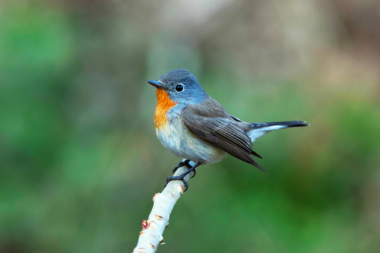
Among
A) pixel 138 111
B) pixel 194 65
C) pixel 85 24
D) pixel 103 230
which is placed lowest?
pixel 103 230

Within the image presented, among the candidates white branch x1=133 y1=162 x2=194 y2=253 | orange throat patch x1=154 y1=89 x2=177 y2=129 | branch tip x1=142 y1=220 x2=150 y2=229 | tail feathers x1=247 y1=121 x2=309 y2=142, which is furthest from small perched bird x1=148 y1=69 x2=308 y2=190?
branch tip x1=142 y1=220 x2=150 y2=229

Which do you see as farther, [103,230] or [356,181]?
[356,181]

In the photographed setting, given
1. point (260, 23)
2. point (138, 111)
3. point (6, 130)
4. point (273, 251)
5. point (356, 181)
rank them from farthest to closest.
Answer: point (260, 23) → point (138, 111) → point (356, 181) → point (6, 130) → point (273, 251)

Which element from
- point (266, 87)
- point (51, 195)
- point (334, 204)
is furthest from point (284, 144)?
point (51, 195)

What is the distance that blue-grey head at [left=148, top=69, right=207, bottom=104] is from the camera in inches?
120

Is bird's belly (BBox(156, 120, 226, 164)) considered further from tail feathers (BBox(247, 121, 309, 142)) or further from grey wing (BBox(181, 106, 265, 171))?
tail feathers (BBox(247, 121, 309, 142))

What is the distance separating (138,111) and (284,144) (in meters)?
2.04

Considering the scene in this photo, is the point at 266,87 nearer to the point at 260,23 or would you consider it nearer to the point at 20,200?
the point at 260,23

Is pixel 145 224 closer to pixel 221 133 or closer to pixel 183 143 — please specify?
pixel 183 143

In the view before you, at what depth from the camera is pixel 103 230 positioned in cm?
359

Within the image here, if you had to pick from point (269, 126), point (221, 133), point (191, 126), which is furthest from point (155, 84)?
point (269, 126)

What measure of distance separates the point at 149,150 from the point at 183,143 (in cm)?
148

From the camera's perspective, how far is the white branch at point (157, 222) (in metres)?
1.39

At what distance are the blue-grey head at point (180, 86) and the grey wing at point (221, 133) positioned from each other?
0.42ft
